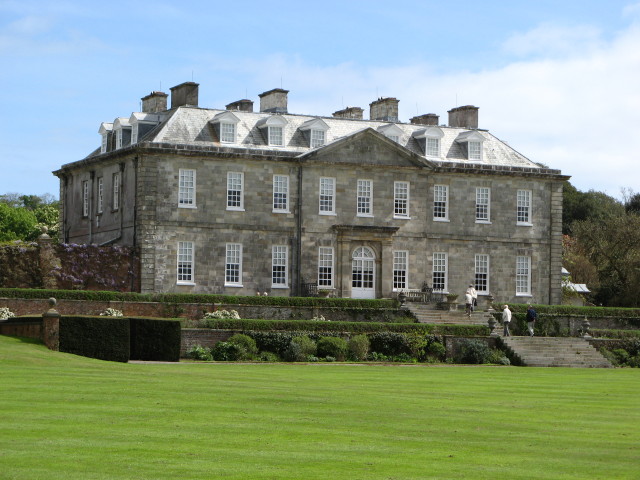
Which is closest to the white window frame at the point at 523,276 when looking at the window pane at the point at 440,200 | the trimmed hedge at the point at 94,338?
the window pane at the point at 440,200

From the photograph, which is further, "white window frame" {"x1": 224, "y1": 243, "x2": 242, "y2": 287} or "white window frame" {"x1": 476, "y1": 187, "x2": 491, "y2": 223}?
"white window frame" {"x1": 476, "y1": 187, "x2": 491, "y2": 223}

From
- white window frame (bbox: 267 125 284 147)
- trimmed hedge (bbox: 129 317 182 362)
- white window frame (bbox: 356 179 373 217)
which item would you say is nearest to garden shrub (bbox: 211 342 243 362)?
trimmed hedge (bbox: 129 317 182 362)

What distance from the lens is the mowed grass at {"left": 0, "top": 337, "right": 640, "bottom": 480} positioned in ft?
48.1

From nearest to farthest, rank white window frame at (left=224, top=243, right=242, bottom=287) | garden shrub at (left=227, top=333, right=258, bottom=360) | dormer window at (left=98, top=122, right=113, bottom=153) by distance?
garden shrub at (left=227, top=333, right=258, bottom=360) → white window frame at (left=224, top=243, right=242, bottom=287) → dormer window at (left=98, top=122, right=113, bottom=153)

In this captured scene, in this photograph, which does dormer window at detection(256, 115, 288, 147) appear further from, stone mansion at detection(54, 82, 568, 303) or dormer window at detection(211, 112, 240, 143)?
dormer window at detection(211, 112, 240, 143)

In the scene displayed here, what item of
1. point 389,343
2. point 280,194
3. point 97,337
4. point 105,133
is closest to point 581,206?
point 280,194

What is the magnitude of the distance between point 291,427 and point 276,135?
3520cm

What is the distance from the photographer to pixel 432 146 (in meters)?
55.7

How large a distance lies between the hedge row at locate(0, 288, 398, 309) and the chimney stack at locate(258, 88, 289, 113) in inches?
462

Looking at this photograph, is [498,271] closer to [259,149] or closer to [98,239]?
[259,149]

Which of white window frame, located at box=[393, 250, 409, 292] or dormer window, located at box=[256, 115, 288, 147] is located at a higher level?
dormer window, located at box=[256, 115, 288, 147]

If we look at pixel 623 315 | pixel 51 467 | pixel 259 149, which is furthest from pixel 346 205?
pixel 51 467

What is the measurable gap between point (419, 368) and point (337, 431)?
20.2 meters

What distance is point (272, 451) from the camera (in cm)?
1573
